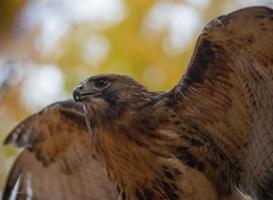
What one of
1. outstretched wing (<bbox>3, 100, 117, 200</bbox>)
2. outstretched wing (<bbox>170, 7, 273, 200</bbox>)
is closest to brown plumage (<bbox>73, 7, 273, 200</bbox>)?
outstretched wing (<bbox>170, 7, 273, 200</bbox>)

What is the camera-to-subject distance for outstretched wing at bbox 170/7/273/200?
4410mm

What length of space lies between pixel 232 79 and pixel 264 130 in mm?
370

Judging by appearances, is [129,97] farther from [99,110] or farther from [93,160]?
[93,160]

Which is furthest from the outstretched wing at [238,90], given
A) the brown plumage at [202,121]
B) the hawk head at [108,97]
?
the hawk head at [108,97]

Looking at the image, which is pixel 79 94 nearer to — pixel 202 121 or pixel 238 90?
pixel 202 121

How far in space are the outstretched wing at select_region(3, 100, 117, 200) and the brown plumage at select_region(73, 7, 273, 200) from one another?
808mm

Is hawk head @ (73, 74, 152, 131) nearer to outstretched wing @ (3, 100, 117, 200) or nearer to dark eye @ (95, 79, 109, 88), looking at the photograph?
dark eye @ (95, 79, 109, 88)

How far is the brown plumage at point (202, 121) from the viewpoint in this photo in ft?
14.6

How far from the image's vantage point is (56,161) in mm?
5746

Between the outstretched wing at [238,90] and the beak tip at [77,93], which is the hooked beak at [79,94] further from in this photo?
the outstretched wing at [238,90]

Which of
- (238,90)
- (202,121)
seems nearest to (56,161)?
(202,121)

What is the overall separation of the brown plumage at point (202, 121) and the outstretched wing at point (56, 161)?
0.81 m

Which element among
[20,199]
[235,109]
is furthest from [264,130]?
[20,199]

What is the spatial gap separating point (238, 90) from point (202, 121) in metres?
0.30
